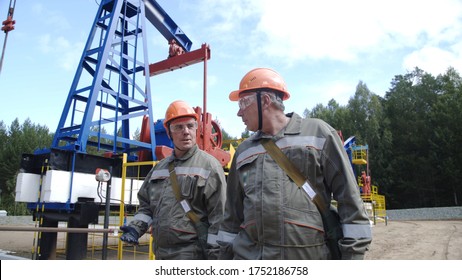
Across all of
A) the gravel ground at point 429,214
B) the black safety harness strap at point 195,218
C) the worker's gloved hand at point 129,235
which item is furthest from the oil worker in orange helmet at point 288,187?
the gravel ground at point 429,214

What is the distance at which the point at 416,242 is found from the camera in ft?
41.0

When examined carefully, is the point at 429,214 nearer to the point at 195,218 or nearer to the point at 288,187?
the point at 195,218

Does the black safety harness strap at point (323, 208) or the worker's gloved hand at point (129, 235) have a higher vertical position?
the black safety harness strap at point (323, 208)

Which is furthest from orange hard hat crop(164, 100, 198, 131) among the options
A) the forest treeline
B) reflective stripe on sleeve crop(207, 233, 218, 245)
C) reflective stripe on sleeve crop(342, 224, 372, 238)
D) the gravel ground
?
the forest treeline

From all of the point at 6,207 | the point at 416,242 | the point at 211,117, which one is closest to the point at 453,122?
the point at 416,242

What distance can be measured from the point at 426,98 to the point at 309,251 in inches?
1846

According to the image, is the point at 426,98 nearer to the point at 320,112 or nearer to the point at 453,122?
the point at 453,122

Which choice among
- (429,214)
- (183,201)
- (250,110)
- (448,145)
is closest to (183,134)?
(183,201)

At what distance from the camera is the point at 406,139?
Answer: 4012 centimetres

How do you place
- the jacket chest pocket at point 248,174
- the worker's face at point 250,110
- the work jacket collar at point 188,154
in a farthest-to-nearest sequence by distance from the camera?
the work jacket collar at point 188,154 < the worker's face at point 250,110 < the jacket chest pocket at point 248,174

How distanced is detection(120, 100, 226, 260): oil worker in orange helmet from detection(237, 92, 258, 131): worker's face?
38.3 inches

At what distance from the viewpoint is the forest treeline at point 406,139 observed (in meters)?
36.4

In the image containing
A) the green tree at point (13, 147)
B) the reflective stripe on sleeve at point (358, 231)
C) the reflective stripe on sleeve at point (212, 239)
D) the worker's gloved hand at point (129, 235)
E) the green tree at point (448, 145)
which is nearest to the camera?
the reflective stripe on sleeve at point (358, 231)

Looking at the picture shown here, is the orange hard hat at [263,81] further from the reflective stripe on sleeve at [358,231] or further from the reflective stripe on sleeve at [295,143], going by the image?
the reflective stripe on sleeve at [358,231]
